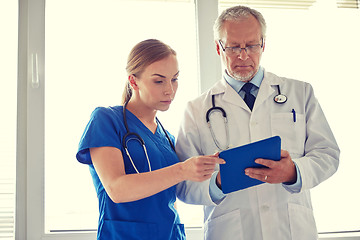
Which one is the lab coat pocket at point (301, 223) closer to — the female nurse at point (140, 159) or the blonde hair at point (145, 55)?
the female nurse at point (140, 159)

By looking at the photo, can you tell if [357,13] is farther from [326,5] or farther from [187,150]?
[187,150]

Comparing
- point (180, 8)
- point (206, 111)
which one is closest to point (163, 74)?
point (206, 111)

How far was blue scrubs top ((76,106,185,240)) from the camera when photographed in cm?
135

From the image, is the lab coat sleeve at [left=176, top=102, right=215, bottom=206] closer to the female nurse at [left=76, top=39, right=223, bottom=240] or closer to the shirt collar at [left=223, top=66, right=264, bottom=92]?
the female nurse at [left=76, top=39, right=223, bottom=240]

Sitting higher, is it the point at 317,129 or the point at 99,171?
the point at 317,129

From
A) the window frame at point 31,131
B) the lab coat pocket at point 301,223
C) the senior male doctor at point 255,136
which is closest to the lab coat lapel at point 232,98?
the senior male doctor at point 255,136

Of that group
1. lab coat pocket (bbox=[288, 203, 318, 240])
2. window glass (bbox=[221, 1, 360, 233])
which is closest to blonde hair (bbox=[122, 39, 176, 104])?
lab coat pocket (bbox=[288, 203, 318, 240])

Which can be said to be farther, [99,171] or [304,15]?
[304,15]

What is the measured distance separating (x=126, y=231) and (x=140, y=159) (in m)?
0.26

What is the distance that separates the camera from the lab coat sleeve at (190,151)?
1.46 m

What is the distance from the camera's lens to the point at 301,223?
1458 mm

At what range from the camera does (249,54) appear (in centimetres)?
159

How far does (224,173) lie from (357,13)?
5.63 feet

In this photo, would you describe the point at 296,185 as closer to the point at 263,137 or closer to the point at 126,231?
the point at 263,137
